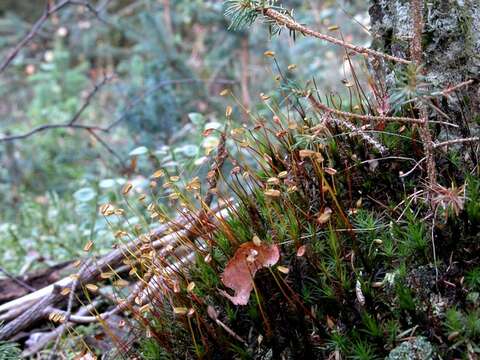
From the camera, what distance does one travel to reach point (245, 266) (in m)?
1.89

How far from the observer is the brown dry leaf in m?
1.84

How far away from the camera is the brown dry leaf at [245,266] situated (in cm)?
184

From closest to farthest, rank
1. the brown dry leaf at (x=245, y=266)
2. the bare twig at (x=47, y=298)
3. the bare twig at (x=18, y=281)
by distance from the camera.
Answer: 1. the brown dry leaf at (x=245, y=266)
2. the bare twig at (x=47, y=298)
3. the bare twig at (x=18, y=281)

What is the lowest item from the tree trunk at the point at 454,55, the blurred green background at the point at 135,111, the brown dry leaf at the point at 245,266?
the blurred green background at the point at 135,111

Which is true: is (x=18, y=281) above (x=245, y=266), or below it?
below

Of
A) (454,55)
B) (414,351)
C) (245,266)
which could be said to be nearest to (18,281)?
(245,266)

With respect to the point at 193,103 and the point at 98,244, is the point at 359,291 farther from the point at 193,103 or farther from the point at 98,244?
the point at 193,103

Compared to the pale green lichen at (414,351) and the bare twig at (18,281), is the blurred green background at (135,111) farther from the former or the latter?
the pale green lichen at (414,351)

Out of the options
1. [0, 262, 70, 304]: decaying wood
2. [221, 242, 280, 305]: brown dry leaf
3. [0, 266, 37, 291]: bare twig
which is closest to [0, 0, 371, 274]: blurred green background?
[0, 262, 70, 304]: decaying wood

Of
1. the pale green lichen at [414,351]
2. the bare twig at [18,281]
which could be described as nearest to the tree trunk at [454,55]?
the pale green lichen at [414,351]

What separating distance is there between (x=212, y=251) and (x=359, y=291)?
57 centimetres

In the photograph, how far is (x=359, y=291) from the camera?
180cm

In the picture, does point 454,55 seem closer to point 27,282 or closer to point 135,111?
point 27,282

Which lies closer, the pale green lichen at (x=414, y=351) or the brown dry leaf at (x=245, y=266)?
the pale green lichen at (x=414, y=351)
